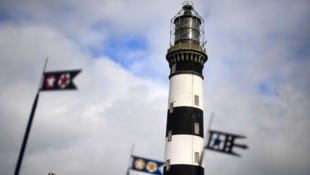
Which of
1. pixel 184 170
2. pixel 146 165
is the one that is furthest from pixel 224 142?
pixel 184 170

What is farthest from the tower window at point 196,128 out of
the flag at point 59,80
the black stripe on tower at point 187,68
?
the flag at point 59,80

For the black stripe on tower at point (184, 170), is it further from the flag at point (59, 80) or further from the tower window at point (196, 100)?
the flag at point (59, 80)

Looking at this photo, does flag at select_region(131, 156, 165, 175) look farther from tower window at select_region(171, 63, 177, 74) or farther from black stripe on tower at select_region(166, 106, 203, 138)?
tower window at select_region(171, 63, 177, 74)

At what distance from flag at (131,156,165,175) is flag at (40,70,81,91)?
919 centimetres

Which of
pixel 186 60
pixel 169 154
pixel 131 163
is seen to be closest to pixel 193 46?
pixel 186 60

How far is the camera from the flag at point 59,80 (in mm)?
17252

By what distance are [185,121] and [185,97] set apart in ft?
9.85

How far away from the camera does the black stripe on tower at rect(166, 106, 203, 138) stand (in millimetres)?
42594

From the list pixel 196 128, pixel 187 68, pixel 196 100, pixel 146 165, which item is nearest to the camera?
pixel 146 165

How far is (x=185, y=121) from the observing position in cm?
4272

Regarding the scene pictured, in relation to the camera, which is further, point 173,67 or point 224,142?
point 173,67

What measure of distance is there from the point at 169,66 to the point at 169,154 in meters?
11.6

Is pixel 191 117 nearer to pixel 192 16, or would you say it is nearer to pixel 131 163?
pixel 192 16

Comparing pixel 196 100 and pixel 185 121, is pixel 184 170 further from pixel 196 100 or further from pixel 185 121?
pixel 196 100
